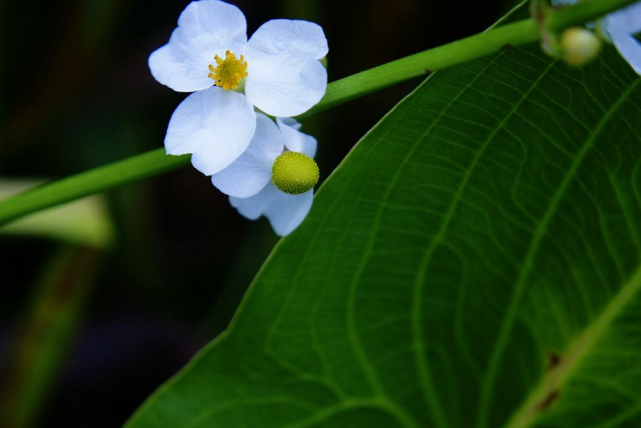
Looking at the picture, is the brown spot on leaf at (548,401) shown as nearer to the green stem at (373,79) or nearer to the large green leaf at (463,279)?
the large green leaf at (463,279)

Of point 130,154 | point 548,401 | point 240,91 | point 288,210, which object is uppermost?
point 240,91

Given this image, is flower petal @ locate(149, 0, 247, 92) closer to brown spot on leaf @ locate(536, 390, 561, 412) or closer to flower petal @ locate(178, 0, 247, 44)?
flower petal @ locate(178, 0, 247, 44)

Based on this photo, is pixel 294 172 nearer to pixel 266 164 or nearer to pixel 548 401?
pixel 266 164

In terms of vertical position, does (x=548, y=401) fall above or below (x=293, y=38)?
below

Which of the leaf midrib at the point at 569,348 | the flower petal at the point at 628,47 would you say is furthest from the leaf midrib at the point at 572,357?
the flower petal at the point at 628,47

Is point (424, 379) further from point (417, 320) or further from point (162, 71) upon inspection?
point (162, 71)

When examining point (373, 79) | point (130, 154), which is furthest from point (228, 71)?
point (130, 154)

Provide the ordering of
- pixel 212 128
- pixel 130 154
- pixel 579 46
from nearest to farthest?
pixel 579 46, pixel 212 128, pixel 130 154
